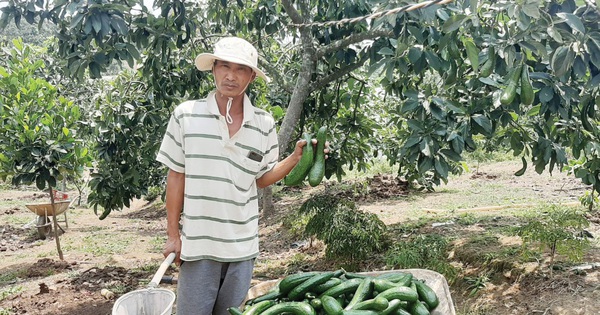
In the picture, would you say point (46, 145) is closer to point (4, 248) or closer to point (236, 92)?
point (236, 92)

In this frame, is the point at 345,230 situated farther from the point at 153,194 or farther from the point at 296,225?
the point at 153,194

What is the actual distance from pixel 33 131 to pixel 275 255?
3.24 metres

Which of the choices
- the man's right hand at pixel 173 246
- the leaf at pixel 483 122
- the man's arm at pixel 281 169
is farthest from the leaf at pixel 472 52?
the man's right hand at pixel 173 246

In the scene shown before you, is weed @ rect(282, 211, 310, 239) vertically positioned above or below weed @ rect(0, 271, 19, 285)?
above

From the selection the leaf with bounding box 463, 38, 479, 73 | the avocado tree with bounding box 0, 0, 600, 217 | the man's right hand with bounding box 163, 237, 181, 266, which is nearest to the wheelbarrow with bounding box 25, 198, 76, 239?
the avocado tree with bounding box 0, 0, 600, 217

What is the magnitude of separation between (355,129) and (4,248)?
6911 mm

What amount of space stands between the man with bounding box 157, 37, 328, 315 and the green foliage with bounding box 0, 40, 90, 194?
11.2 feet

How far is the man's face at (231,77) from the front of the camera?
2.36 meters

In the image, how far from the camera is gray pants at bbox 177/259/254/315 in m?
2.42

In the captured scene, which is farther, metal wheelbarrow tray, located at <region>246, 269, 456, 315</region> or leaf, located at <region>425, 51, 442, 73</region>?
leaf, located at <region>425, 51, 442, 73</region>

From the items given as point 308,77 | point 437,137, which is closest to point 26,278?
point 308,77

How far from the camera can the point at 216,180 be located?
2357 mm

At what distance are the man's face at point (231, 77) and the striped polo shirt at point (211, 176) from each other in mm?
89

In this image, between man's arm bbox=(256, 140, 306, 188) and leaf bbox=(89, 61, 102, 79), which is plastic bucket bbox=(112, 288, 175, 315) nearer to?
man's arm bbox=(256, 140, 306, 188)
